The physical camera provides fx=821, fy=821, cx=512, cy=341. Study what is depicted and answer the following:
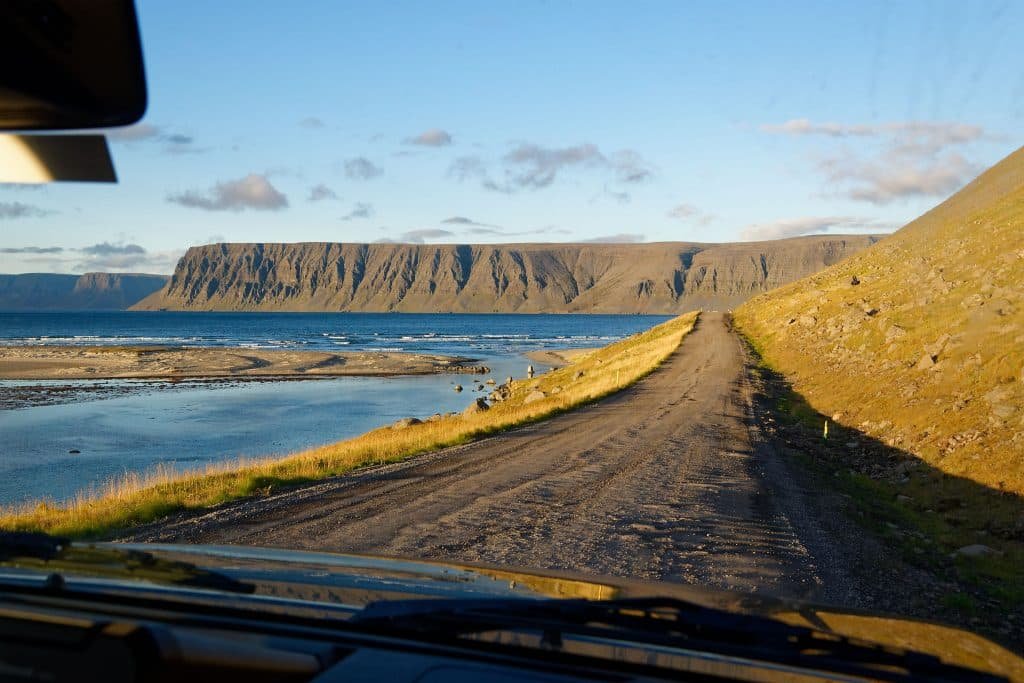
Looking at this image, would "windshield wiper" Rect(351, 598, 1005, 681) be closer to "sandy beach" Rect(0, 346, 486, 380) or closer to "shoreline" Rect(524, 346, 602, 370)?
"sandy beach" Rect(0, 346, 486, 380)

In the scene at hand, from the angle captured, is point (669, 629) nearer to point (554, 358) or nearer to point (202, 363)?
point (202, 363)

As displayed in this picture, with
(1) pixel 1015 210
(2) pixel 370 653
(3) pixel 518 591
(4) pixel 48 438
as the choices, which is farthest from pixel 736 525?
(1) pixel 1015 210

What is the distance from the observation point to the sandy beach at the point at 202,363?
2106 inches

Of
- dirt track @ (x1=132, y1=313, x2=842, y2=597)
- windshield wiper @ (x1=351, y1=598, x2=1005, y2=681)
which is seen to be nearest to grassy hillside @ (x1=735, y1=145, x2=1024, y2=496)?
dirt track @ (x1=132, y1=313, x2=842, y2=597)

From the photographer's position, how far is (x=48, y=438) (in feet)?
84.5

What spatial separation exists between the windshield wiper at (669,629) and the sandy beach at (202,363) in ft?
169

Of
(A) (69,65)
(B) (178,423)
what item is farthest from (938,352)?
(B) (178,423)

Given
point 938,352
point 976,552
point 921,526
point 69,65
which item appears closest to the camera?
point 69,65

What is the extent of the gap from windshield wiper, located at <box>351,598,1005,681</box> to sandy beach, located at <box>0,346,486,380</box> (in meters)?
51.5

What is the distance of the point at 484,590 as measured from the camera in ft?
10.3

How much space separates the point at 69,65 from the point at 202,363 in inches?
2518

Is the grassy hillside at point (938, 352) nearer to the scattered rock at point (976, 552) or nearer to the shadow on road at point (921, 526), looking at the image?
the shadow on road at point (921, 526)

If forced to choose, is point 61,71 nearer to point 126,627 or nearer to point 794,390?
point 126,627

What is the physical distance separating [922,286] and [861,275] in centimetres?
2241
